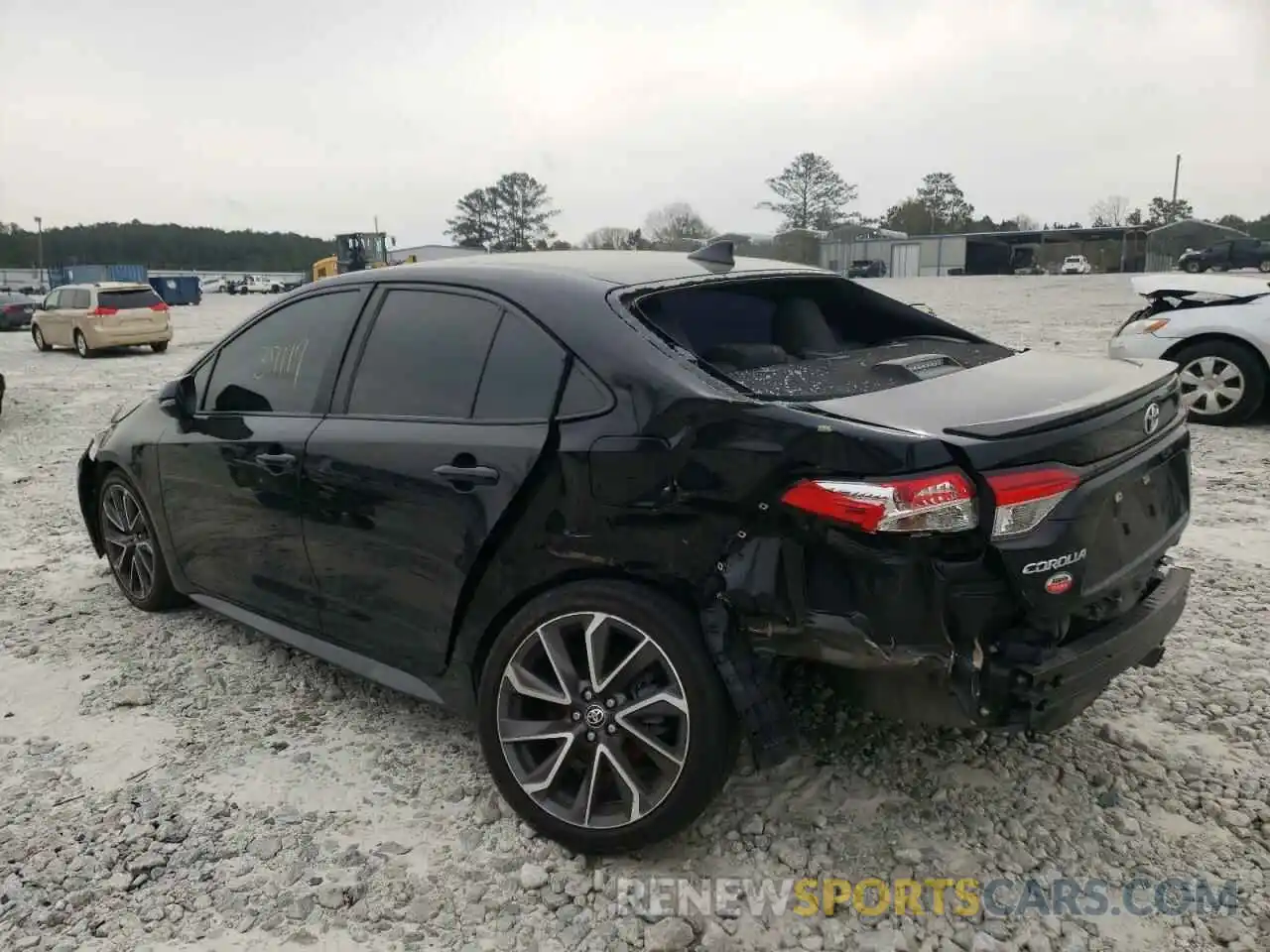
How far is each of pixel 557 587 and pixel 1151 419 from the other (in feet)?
5.73

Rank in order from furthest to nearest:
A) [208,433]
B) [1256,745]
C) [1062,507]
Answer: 1. [208,433]
2. [1256,745]
3. [1062,507]

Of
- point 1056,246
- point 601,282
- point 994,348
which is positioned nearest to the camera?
point 601,282

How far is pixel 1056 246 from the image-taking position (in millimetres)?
61094

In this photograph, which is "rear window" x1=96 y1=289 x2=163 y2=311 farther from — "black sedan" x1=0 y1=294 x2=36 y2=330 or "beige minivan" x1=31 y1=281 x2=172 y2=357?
"black sedan" x1=0 y1=294 x2=36 y2=330

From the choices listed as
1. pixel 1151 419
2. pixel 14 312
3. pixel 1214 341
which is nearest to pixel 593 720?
pixel 1151 419

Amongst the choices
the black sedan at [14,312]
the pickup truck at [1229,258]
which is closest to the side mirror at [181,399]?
the black sedan at [14,312]

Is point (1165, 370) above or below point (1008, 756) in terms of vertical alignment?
above

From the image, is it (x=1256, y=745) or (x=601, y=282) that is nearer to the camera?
(x=601, y=282)

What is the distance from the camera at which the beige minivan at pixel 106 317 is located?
1900 centimetres

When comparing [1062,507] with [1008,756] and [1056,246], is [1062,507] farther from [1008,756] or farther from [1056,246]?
[1056,246]

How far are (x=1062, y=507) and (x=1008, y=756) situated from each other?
44.3 inches

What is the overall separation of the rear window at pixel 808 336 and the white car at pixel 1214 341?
16.8 ft

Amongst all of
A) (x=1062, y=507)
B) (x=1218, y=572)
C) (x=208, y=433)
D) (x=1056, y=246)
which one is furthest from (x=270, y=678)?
(x=1056, y=246)

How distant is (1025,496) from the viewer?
6.92 feet
